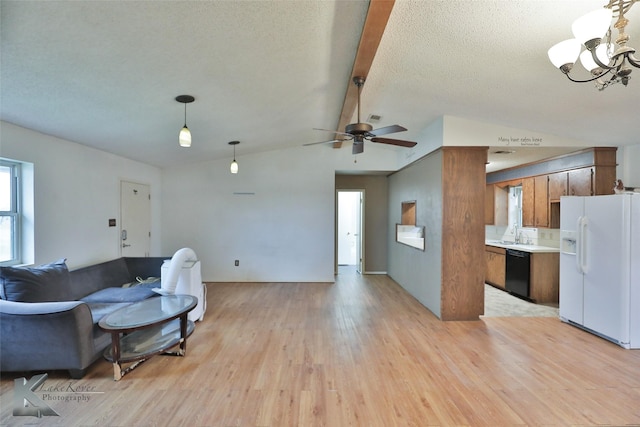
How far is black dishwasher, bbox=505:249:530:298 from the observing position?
15.8 feet

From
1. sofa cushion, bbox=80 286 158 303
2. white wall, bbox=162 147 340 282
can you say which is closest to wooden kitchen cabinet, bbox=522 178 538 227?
white wall, bbox=162 147 340 282

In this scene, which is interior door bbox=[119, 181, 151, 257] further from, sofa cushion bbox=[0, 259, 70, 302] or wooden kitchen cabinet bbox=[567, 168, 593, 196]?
wooden kitchen cabinet bbox=[567, 168, 593, 196]

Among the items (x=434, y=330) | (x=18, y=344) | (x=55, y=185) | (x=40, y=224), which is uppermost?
(x=55, y=185)

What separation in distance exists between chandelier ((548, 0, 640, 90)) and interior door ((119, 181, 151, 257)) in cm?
564

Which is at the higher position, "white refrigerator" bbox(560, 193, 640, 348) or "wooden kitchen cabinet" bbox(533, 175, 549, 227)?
"wooden kitchen cabinet" bbox(533, 175, 549, 227)

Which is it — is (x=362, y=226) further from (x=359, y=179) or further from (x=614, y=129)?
(x=614, y=129)

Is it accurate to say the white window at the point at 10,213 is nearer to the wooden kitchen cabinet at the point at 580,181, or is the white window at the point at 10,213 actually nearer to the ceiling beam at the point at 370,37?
the ceiling beam at the point at 370,37

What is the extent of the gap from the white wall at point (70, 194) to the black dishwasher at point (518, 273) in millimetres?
6543

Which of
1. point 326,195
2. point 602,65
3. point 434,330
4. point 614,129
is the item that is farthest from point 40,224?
point 614,129

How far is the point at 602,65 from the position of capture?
170 cm

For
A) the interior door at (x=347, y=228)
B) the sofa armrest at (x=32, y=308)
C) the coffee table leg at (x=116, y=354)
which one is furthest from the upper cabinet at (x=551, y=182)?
the sofa armrest at (x=32, y=308)

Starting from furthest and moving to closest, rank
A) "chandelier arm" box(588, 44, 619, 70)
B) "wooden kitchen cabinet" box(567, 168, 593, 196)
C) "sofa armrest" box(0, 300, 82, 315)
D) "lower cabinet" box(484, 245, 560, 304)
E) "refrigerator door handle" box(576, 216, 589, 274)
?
"lower cabinet" box(484, 245, 560, 304) < "wooden kitchen cabinet" box(567, 168, 593, 196) < "refrigerator door handle" box(576, 216, 589, 274) < "sofa armrest" box(0, 300, 82, 315) < "chandelier arm" box(588, 44, 619, 70)

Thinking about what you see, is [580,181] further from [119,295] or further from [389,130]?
[119,295]

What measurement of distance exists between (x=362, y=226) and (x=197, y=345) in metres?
4.56
